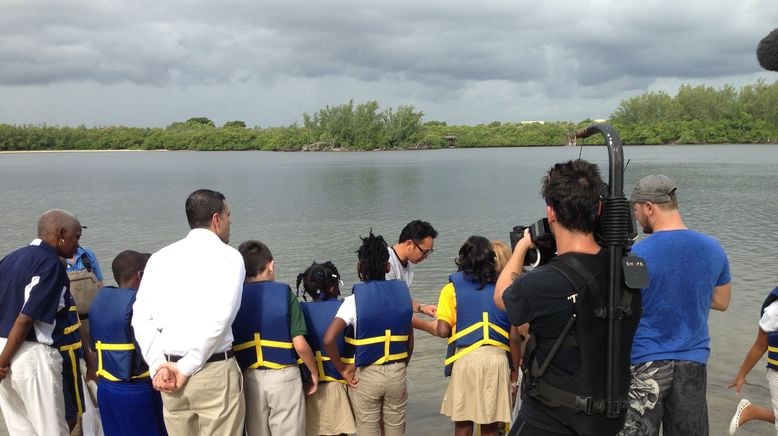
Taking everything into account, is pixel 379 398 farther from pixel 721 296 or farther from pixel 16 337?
pixel 16 337

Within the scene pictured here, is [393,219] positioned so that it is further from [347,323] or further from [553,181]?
[553,181]

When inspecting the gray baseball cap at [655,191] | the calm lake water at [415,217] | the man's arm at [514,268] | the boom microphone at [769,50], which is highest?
the boom microphone at [769,50]

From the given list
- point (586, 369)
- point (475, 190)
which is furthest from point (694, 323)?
point (475, 190)

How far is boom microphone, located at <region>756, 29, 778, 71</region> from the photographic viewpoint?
276cm

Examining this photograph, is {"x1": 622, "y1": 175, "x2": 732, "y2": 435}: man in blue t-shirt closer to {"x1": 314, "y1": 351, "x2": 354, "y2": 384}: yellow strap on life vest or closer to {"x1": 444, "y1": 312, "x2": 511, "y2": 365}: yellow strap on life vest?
{"x1": 444, "y1": 312, "x2": 511, "y2": 365}: yellow strap on life vest

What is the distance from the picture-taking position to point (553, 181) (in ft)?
9.45

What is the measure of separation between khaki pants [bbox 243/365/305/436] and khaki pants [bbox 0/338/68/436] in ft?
5.02

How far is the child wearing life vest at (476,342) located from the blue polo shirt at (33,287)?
9.26ft

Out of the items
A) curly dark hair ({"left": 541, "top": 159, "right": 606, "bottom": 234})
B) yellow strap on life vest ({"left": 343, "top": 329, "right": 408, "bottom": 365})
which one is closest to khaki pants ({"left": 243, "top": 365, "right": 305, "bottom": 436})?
yellow strap on life vest ({"left": 343, "top": 329, "right": 408, "bottom": 365})

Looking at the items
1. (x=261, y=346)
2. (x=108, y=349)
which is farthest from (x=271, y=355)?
(x=108, y=349)

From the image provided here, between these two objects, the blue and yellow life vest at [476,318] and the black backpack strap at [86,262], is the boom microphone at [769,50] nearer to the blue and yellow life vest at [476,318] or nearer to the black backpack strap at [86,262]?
the blue and yellow life vest at [476,318]

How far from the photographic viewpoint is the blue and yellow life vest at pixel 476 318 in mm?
4602

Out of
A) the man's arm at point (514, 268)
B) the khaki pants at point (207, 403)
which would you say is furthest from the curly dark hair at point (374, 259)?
the man's arm at point (514, 268)

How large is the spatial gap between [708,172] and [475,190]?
63.6 ft
